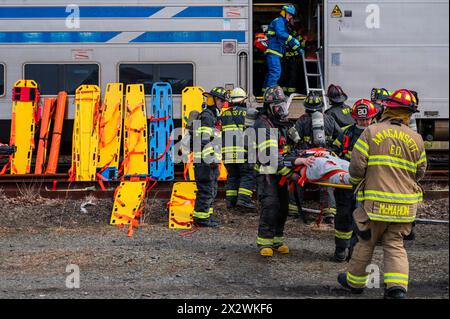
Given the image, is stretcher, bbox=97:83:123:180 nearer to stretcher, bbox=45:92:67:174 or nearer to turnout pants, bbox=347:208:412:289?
stretcher, bbox=45:92:67:174

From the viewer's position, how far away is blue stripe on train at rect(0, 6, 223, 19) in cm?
1116

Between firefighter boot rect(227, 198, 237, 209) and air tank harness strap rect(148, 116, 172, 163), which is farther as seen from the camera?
air tank harness strap rect(148, 116, 172, 163)

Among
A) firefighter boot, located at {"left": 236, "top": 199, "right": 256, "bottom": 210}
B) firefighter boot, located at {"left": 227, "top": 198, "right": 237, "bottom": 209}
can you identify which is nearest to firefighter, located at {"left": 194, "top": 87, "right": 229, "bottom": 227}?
firefighter boot, located at {"left": 236, "top": 199, "right": 256, "bottom": 210}

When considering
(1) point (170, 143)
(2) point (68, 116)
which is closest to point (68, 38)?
(2) point (68, 116)

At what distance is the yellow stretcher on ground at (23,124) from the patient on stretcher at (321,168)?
542 centimetres

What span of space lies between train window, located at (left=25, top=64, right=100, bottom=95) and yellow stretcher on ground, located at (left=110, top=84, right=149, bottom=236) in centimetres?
70

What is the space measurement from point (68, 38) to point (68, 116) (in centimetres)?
123

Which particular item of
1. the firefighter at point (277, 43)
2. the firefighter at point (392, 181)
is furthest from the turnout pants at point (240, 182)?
the firefighter at point (392, 181)

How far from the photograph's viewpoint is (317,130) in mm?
7566

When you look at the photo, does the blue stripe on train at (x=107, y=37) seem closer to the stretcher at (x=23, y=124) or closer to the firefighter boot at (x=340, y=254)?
the stretcher at (x=23, y=124)

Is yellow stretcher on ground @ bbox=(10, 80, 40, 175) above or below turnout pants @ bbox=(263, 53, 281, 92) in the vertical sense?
below

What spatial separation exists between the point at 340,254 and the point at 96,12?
607cm

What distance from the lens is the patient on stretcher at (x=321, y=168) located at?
21.9 ft

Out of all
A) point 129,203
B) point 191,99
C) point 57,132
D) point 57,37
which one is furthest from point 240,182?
point 57,37
